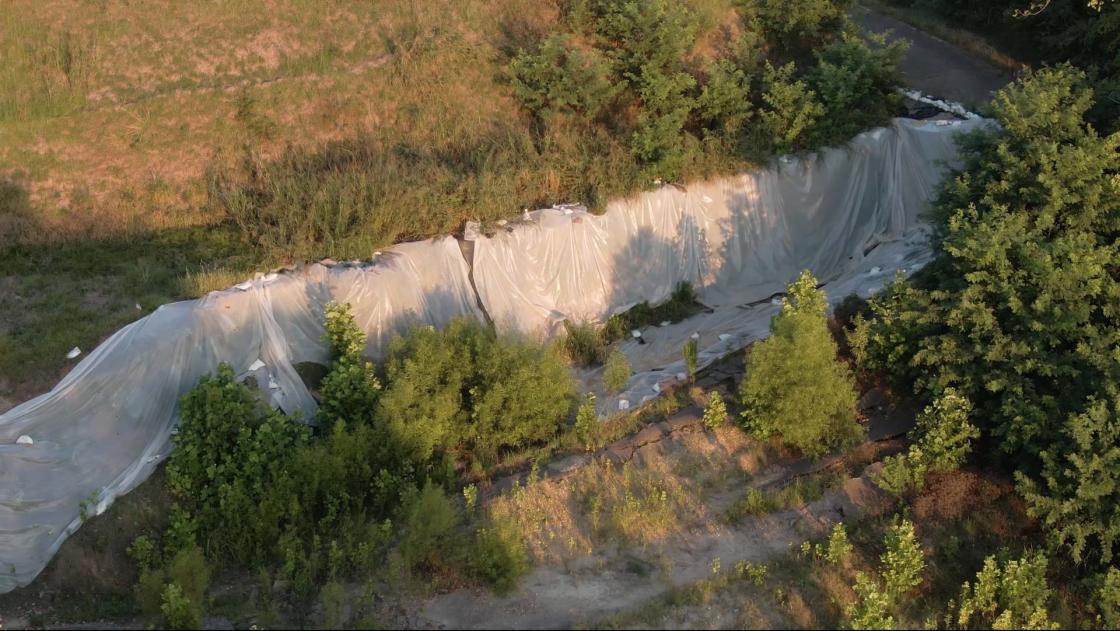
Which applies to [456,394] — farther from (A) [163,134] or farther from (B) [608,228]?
(A) [163,134]

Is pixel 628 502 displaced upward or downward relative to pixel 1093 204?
downward

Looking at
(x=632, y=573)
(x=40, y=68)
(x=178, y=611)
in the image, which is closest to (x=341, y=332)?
(x=178, y=611)

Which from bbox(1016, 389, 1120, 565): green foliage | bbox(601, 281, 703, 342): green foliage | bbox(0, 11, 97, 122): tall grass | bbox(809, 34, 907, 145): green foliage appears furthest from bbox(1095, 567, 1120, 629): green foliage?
bbox(0, 11, 97, 122): tall grass

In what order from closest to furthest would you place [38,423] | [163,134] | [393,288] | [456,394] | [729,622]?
[729,622] → [38,423] → [456,394] → [393,288] → [163,134]

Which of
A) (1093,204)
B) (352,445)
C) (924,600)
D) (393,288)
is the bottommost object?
(924,600)

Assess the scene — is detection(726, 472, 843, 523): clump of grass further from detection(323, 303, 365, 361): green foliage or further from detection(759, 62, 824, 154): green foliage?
detection(759, 62, 824, 154): green foliage

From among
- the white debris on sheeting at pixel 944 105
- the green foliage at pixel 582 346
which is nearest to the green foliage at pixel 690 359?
the green foliage at pixel 582 346

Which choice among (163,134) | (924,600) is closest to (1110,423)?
(924,600)
